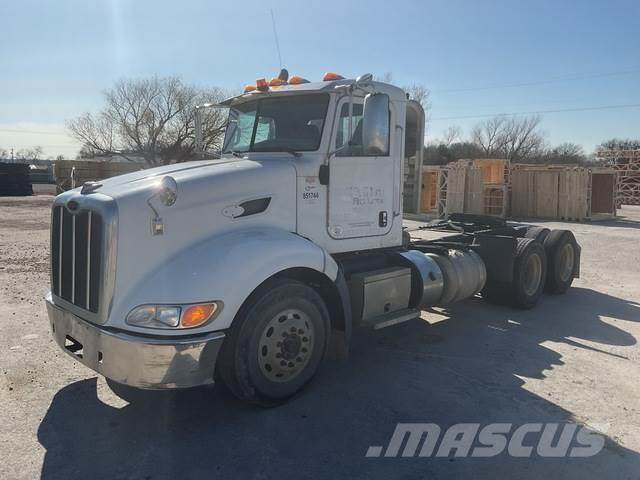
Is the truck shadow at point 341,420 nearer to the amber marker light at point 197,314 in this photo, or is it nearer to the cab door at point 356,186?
the amber marker light at point 197,314

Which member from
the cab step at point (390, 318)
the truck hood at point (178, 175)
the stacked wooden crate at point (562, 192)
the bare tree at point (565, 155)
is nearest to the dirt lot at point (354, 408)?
the cab step at point (390, 318)

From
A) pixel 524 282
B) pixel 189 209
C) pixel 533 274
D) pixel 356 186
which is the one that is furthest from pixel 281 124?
pixel 533 274

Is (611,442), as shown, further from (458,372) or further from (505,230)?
(505,230)

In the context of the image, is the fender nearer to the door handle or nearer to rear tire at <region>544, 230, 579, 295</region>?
the door handle

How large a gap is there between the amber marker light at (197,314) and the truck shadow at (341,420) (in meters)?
0.93

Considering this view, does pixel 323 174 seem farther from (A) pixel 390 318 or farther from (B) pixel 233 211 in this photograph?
(A) pixel 390 318

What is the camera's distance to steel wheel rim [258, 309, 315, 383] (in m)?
4.32

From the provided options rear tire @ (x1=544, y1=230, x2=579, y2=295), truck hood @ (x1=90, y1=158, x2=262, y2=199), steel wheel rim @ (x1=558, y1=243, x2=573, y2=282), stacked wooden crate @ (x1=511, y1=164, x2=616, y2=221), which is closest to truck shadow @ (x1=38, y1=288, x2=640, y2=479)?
truck hood @ (x1=90, y1=158, x2=262, y2=199)

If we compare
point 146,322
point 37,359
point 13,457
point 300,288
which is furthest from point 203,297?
point 37,359

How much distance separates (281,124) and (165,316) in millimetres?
2449

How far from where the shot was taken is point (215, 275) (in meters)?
3.85

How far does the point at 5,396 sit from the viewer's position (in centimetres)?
457

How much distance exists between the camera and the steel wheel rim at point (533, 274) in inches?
324

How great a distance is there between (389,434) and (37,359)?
383cm
